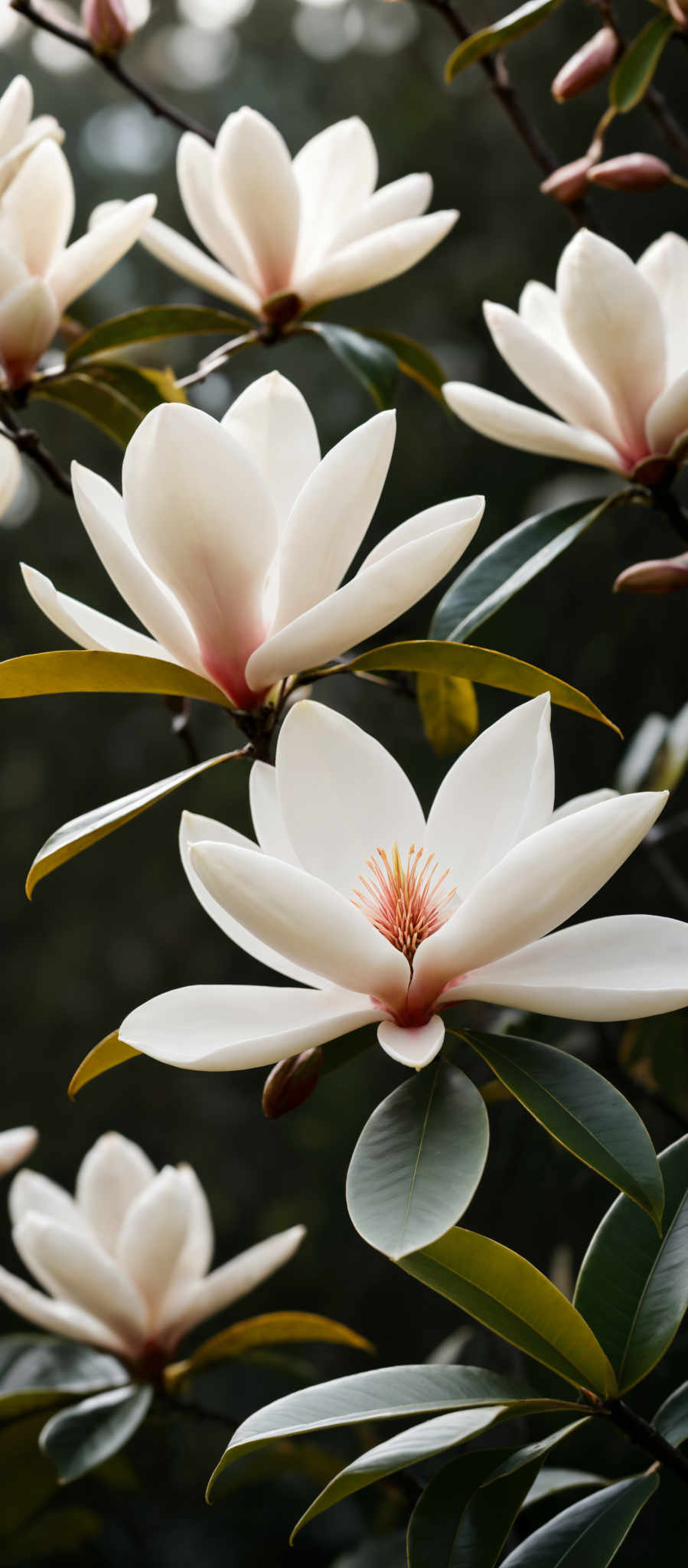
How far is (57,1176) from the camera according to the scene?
7.05 feet

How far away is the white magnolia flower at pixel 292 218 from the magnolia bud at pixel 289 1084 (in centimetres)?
37

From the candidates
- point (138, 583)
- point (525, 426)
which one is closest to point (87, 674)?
point (138, 583)

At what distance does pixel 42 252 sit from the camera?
0.56 meters

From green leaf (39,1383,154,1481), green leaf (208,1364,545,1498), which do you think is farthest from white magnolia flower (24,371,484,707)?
green leaf (39,1383,154,1481)

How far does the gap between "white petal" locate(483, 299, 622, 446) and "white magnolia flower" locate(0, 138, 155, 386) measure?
16cm

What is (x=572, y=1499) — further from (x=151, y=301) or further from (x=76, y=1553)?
(x=151, y=301)

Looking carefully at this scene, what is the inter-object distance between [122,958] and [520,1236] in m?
1.27

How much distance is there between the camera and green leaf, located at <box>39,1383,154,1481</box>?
2.02 feet

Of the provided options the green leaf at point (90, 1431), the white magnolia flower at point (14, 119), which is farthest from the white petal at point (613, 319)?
the green leaf at point (90, 1431)

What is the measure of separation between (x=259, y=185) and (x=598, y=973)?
418 mm

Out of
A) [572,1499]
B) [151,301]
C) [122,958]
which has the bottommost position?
[122,958]

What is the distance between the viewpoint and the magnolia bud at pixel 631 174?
590mm

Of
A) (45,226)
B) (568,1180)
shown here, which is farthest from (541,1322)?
(568,1180)

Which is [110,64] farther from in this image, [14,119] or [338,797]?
[338,797]
